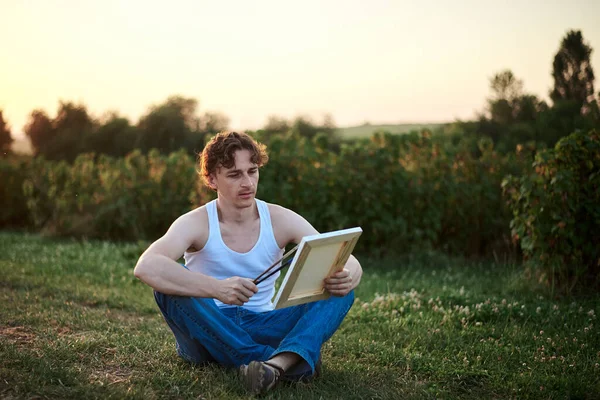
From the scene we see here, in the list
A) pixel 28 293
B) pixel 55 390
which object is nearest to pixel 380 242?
pixel 28 293

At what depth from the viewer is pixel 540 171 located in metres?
6.00

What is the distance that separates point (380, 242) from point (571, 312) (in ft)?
11.4

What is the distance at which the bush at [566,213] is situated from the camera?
574cm

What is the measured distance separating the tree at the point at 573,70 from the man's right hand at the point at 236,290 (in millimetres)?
26649

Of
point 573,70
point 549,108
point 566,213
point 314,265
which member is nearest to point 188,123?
point 549,108

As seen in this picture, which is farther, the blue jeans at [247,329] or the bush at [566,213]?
the bush at [566,213]

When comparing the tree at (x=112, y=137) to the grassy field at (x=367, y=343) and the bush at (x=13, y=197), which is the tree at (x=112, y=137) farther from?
the grassy field at (x=367, y=343)

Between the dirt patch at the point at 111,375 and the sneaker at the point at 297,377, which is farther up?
the dirt patch at the point at 111,375

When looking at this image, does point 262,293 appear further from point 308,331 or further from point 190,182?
point 190,182

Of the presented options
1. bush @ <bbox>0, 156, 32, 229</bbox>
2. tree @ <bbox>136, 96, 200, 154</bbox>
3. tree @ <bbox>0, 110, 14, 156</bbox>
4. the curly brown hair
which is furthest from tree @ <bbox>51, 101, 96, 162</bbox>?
the curly brown hair

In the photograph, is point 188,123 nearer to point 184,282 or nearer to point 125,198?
point 125,198

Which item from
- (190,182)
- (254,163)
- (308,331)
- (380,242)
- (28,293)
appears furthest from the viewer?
(190,182)

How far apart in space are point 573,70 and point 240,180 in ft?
90.3

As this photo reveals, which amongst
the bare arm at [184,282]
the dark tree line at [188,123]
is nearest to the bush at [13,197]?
the bare arm at [184,282]
